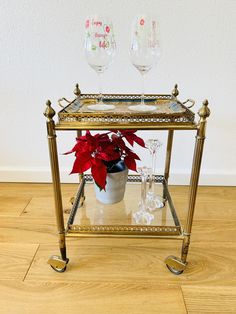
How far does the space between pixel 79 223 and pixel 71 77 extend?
633mm

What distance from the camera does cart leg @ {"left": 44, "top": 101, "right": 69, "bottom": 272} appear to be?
599mm

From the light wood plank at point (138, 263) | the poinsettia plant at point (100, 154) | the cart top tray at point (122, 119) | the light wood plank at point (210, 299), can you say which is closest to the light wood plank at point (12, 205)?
the light wood plank at point (138, 263)

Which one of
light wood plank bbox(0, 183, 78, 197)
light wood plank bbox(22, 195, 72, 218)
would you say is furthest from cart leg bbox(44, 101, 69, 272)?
light wood plank bbox(0, 183, 78, 197)

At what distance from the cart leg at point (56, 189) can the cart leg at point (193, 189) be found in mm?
315

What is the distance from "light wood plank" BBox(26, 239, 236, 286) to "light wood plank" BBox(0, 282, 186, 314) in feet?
0.09

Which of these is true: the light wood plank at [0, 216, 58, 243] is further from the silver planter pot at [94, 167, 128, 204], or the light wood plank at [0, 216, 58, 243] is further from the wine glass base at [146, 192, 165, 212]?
the wine glass base at [146, 192, 165, 212]

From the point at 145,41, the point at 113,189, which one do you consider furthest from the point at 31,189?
the point at 145,41

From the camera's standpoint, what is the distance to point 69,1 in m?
0.99

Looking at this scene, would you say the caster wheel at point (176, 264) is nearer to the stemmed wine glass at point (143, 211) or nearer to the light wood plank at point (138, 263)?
the light wood plank at point (138, 263)

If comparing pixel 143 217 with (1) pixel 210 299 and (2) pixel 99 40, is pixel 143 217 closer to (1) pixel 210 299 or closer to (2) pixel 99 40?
(1) pixel 210 299

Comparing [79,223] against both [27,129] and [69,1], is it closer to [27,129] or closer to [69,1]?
[27,129]

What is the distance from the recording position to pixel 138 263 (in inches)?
31.5

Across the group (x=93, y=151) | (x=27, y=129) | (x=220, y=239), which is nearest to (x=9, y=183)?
(x=27, y=129)

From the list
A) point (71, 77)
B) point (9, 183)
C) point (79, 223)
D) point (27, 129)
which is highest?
point (71, 77)
